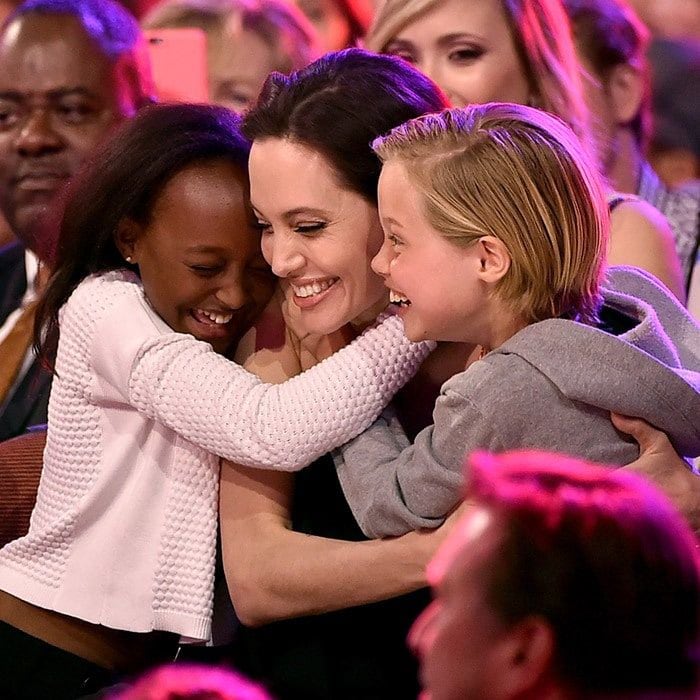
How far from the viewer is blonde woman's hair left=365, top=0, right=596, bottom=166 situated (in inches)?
98.8

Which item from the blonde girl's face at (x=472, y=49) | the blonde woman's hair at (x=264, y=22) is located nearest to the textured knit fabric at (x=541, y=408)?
the blonde girl's face at (x=472, y=49)

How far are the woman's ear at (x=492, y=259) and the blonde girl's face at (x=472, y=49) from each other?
1024 millimetres

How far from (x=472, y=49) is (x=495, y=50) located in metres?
0.05

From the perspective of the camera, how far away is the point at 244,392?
5.64 ft

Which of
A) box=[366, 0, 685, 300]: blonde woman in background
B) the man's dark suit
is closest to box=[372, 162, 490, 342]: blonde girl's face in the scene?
box=[366, 0, 685, 300]: blonde woman in background

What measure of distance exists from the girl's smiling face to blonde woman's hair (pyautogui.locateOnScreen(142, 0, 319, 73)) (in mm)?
1461

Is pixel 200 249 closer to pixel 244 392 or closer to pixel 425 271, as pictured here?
pixel 244 392

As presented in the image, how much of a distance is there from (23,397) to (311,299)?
3.40ft

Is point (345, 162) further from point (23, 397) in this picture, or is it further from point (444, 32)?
point (23, 397)

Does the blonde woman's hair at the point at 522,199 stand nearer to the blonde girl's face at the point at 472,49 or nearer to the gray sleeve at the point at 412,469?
the gray sleeve at the point at 412,469

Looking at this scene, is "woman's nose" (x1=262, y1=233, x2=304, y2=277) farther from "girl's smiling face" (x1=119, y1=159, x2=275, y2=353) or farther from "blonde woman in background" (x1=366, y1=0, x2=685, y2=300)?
"blonde woman in background" (x1=366, y1=0, x2=685, y2=300)

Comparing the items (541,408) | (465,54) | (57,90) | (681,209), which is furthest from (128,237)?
(681,209)

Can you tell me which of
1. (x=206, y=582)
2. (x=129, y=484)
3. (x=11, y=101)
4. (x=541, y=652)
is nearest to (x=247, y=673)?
(x=206, y=582)

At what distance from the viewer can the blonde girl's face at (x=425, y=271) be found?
1614 millimetres
